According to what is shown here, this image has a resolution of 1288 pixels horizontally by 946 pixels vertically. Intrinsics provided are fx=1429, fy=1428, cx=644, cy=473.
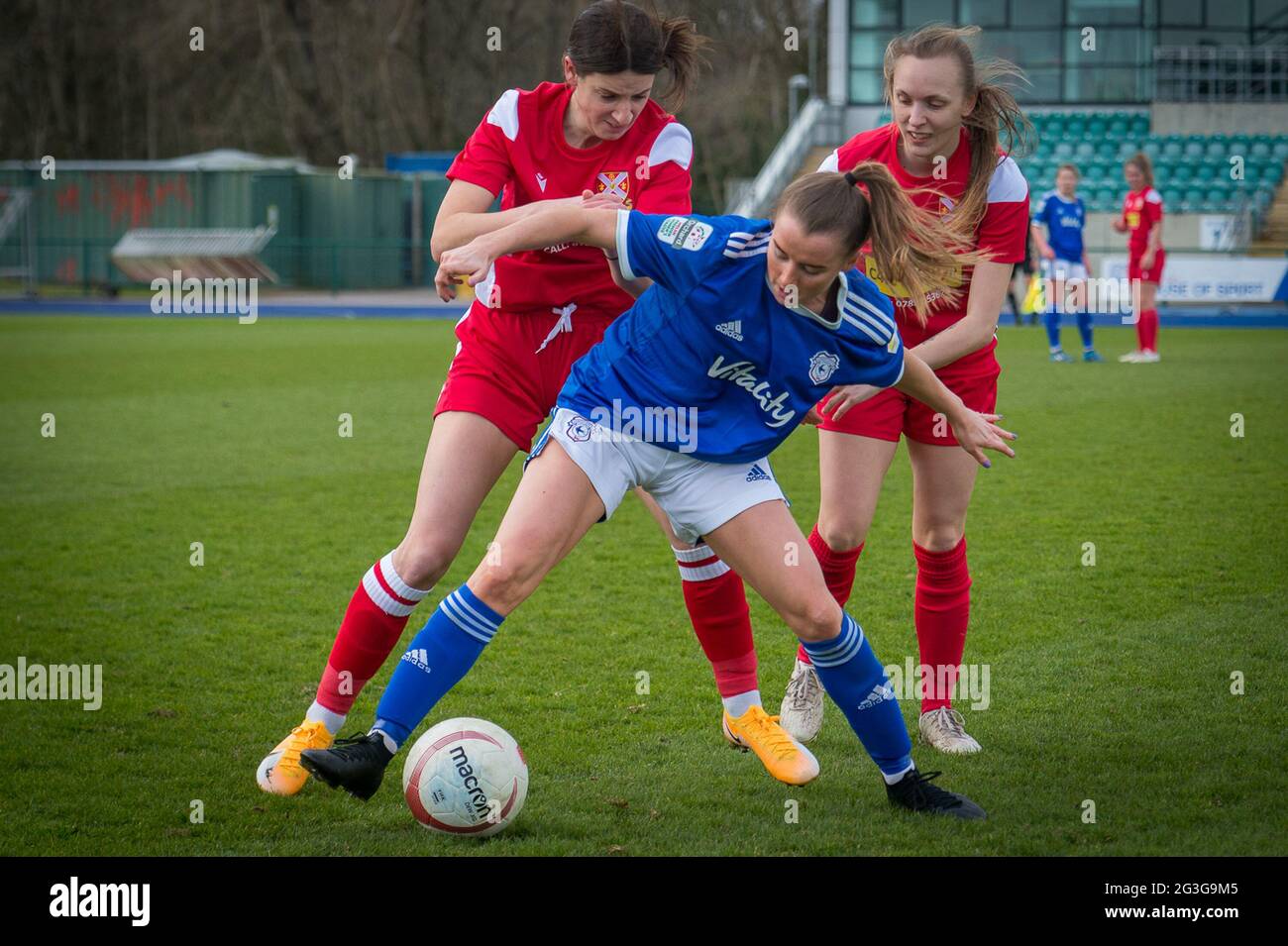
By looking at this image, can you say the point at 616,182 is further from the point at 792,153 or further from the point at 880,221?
the point at 792,153

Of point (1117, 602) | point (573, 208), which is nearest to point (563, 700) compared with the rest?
point (573, 208)

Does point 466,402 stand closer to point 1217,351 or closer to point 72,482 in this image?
point 72,482

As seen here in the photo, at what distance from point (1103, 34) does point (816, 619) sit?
1238 inches

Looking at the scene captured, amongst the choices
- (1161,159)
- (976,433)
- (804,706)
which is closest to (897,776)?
(804,706)

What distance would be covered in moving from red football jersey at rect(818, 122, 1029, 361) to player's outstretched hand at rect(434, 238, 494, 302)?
1.24 metres

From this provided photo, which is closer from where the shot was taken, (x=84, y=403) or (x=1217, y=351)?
(x=84, y=403)

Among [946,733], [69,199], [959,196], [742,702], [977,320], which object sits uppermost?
[69,199]

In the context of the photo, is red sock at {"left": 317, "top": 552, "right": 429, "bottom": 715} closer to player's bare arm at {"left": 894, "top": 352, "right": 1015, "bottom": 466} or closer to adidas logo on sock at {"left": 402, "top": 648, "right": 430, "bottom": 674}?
adidas logo on sock at {"left": 402, "top": 648, "right": 430, "bottom": 674}

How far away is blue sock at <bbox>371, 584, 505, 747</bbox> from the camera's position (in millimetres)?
3719

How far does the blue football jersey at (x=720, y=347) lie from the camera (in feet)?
11.9

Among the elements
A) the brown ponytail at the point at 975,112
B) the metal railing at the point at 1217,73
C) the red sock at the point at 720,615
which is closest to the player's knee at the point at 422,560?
the red sock at the point at 720,615

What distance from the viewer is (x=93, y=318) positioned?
81.6 feet

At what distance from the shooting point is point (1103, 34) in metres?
31.9

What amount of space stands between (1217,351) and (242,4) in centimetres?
3025
